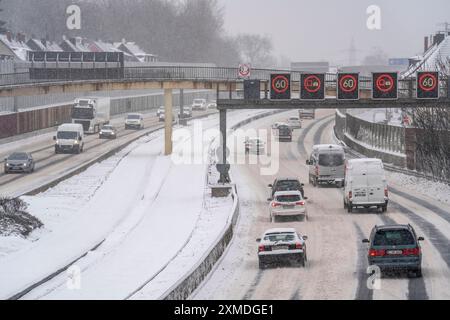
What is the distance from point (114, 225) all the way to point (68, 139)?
1405 inches

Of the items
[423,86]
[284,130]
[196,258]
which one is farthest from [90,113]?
[196,258]

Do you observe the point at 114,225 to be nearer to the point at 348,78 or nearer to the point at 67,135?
the point at 348,78

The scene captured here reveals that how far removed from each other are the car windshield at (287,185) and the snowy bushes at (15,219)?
12.6 m

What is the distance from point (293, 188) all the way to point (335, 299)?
25463 millimetres

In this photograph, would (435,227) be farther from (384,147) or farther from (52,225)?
(384,147)

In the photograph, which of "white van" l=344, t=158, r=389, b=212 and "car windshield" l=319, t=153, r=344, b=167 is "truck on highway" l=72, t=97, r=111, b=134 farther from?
"white van" l=344, t=158, r=389, b=212

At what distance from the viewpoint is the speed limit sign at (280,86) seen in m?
64.2

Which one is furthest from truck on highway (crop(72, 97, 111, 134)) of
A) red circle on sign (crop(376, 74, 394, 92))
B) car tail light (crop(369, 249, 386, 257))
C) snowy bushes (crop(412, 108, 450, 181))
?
car tail light (crop(369, 249, 386, 257))

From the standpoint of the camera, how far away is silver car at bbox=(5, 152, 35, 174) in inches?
2849

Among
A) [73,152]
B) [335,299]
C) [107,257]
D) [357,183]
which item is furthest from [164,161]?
[335,299]

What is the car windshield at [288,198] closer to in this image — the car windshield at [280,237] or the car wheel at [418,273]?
the car windshield at [280,237]

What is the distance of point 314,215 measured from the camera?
50500 mm

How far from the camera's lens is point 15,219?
4925 centimetres

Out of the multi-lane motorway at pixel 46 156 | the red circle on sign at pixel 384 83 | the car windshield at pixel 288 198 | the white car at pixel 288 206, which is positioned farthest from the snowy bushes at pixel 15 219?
the red circle on sign at pixel 384 83
